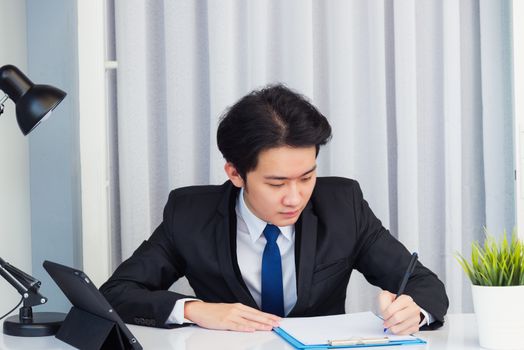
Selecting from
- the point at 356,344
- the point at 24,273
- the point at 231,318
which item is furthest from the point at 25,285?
the point at 356,344

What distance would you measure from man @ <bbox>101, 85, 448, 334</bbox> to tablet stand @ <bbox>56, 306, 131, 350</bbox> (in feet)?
0.62

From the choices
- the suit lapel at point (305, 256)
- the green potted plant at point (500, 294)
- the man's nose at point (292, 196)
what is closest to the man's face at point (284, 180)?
the man's nose at point (292, 196)

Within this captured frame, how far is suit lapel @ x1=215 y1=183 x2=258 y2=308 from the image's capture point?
2066mm

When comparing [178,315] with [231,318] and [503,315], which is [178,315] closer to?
[231,318]

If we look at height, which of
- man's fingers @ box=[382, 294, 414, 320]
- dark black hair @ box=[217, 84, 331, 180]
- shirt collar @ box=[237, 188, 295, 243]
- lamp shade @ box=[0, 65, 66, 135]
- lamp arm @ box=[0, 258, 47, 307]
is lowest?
man's fingers @ box=[382, 294, 414, 320]

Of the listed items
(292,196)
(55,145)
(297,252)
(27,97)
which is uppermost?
(27,97)

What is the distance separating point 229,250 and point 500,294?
81cm

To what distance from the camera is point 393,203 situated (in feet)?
9.29

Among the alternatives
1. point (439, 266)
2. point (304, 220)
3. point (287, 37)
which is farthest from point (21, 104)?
Result: point (439, 266)

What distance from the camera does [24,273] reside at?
5.93 feet

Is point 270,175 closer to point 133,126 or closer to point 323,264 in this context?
point 323,264

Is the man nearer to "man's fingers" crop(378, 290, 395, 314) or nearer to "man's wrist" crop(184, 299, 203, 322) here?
"man's wrist" crop(184, 299, 203, 322)

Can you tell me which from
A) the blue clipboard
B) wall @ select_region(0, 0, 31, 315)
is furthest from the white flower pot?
wall @ select_region(0, 0, 31, 315)

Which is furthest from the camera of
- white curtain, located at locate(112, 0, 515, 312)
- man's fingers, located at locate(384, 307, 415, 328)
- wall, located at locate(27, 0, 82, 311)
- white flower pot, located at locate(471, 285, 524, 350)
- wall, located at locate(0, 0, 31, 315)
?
white curtain, located at locate(112, 0, 515, 312)
